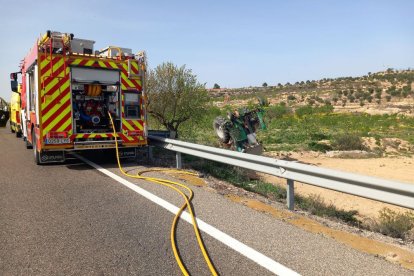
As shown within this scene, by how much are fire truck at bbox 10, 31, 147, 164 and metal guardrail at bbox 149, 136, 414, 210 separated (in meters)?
2.88

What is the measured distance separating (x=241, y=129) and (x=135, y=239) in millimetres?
9036

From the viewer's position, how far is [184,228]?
5090 millimetres

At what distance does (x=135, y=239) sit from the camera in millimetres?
4742

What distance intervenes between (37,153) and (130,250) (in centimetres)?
709

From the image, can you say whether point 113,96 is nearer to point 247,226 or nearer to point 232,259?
point 247,226

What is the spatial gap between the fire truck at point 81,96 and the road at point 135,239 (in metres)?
2.64

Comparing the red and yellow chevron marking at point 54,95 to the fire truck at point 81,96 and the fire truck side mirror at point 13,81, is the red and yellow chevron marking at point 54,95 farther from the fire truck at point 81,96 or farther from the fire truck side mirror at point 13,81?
the fire truck side mirror at point 13,81

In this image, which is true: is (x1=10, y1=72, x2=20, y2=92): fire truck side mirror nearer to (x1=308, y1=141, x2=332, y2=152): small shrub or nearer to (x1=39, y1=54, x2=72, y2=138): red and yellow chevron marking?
(x1=39, y1=54, x2=72, y2=138): red and yellow chevron marking

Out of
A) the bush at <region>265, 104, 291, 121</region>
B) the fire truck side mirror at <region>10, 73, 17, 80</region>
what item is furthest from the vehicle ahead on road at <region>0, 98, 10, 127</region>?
the bush at <region>265, 104, 291, 121</region>

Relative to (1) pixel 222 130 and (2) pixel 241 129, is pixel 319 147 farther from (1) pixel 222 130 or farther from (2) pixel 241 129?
(1) pixel 222 130

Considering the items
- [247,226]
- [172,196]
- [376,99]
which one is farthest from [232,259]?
[376,99]

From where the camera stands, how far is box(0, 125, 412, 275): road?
3.95 meters

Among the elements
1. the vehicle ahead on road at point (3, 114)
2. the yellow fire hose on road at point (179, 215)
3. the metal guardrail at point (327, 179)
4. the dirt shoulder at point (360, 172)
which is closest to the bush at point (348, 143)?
the dirt shoulder at point (360, 172)

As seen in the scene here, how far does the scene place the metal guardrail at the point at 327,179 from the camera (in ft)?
15.3
